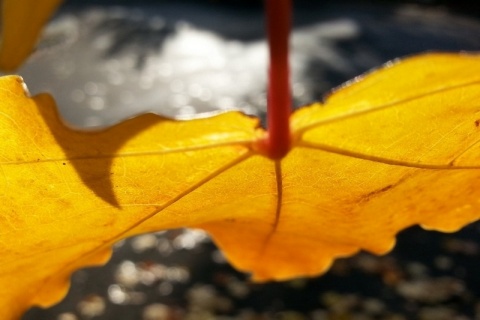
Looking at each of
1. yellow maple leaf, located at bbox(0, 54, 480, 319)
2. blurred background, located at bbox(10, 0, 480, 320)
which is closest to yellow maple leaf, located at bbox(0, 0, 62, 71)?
yellow maple leaf, located at bbox(0, 54, 480, 319)

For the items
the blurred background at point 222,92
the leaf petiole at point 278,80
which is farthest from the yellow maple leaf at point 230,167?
the blurred background at point 222,92

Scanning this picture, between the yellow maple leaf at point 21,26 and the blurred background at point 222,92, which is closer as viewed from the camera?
the yellow maple leaf at point 21,26

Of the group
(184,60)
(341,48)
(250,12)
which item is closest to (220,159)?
(341,48)

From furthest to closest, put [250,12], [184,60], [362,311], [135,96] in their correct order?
[250,12]
[184,60]
[135,96]
[362,311]

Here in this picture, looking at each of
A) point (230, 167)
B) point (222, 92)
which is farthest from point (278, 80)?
point (222, 92)

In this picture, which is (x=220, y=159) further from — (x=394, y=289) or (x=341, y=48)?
(x=341, y=48)

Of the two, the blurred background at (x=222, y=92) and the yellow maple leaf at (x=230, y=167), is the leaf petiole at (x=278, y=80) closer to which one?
the yellow maple leaf at (x=230, y=167)

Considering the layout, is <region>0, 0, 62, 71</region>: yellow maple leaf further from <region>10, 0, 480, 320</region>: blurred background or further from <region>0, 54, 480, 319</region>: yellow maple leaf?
<region>10, 0, 480, 320</region>: blurred background
